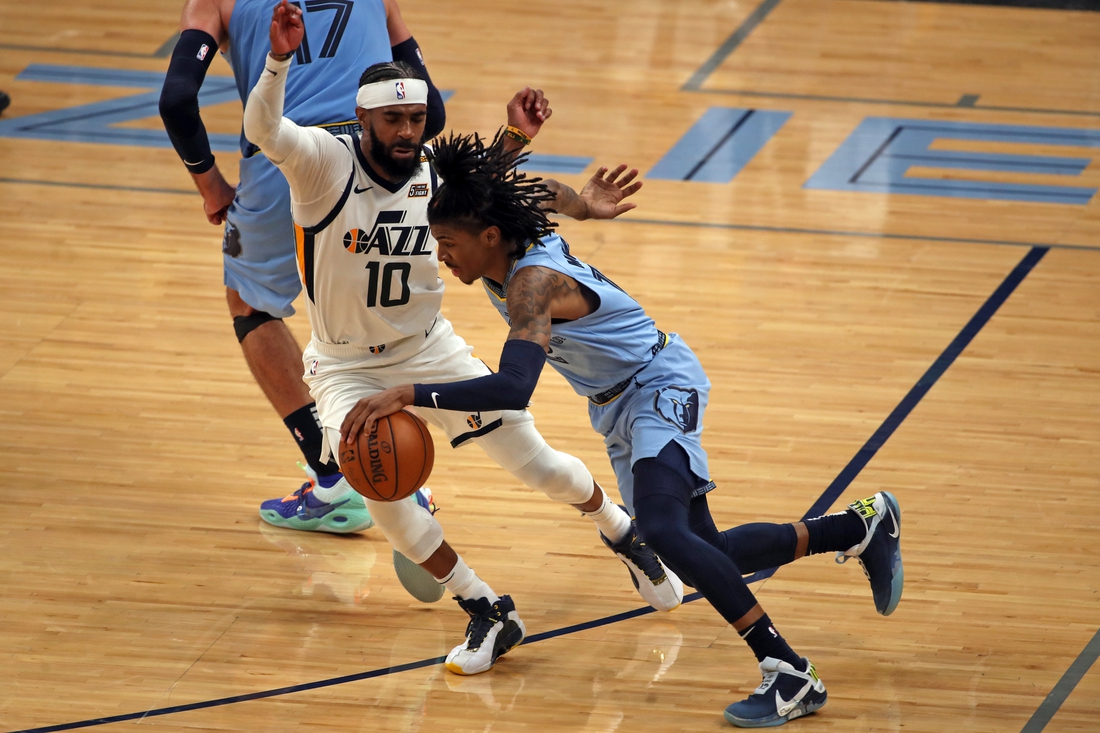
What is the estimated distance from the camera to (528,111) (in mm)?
4395

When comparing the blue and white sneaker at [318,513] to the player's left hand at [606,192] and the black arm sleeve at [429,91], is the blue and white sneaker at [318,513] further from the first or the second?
the player's left hand at [606,192]

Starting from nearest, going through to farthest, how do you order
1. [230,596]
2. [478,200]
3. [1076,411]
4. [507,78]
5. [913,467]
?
[478,200] < [230,596] < [913,467] < [1076,411] < [507,78]

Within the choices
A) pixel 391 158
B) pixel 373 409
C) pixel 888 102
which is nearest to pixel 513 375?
pixel 373 409

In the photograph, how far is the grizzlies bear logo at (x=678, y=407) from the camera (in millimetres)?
4160

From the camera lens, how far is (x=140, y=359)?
6.51 metres

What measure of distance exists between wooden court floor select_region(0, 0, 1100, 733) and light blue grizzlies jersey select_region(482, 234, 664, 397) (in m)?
0.89

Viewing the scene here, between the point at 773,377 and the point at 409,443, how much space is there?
107 inches

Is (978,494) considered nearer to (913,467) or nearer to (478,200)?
(913,467)

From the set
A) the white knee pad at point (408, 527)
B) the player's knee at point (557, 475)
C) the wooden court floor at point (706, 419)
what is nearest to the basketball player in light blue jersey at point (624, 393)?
the player's knee at point (557, 475)

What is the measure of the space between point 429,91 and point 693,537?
2.04 metres

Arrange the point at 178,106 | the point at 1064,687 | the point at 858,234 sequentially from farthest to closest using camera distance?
the point at 858,234 → the point at 178,106 → the point at 1064,687

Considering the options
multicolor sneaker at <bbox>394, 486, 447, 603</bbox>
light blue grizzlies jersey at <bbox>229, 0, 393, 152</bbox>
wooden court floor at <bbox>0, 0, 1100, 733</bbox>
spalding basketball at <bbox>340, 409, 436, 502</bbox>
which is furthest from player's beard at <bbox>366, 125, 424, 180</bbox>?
wooden court floor at <bbox>0, 0, 1100, 733</bbox>

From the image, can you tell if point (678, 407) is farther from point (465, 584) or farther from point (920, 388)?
point (920, 388)

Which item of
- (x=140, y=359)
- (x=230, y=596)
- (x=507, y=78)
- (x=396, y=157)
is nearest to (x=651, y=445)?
(x=396, y=157)
